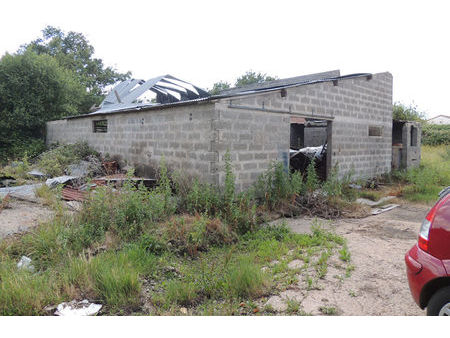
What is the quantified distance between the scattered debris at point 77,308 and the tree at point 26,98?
1436 centimetres

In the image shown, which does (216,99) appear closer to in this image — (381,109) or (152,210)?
(152,210)

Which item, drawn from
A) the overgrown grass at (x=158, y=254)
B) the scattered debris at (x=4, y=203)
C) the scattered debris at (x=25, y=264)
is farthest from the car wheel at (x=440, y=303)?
the scattered debris at (x=4, y=203)

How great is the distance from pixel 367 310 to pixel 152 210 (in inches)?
136

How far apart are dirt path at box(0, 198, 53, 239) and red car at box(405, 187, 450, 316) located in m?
5.28

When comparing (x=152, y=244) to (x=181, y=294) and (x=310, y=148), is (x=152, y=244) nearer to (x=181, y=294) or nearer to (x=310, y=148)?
(x=181, y=294)

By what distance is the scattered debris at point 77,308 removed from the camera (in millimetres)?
3109

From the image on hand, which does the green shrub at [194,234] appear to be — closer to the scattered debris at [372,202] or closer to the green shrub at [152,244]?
the green shrub at [152,244]

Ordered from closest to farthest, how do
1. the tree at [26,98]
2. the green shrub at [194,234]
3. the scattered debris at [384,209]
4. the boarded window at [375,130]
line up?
1. the green shrub at [194,234]
2. the scattered debris at [384,209]
3. the boarded window at [375,130]
4. the tree at [26,98]

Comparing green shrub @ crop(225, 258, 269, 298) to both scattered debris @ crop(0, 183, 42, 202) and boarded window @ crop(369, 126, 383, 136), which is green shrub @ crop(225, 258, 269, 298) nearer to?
scattered debris @ crop(0, 183, 42, 202)

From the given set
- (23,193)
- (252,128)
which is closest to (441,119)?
(252,128)

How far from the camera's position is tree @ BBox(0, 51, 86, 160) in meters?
15.4

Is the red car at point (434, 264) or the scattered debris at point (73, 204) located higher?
the red car at point (434, 264)

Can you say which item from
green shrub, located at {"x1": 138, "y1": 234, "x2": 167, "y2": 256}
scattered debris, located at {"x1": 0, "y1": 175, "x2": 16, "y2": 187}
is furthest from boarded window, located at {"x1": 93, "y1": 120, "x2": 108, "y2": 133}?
green shrub, located at {"x1": 138, "y1": 234, "x2": 167, "y2": 256}

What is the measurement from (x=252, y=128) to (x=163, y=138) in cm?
234
